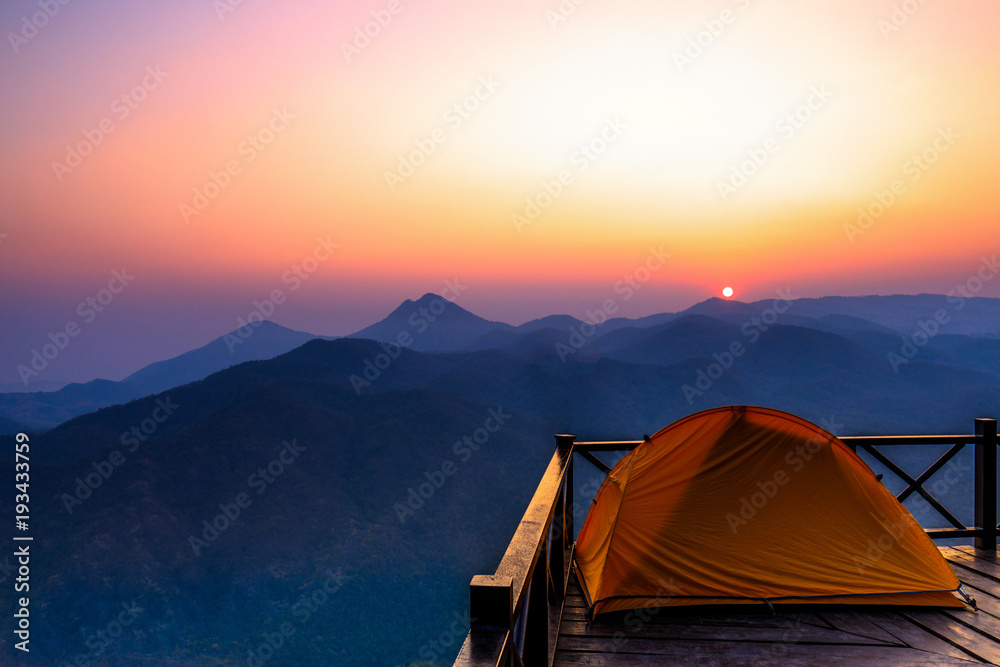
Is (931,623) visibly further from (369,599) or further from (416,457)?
(416,457)

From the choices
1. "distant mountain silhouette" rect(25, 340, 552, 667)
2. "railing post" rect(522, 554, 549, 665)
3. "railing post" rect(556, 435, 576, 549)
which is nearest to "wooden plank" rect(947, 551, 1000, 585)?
"railing post" rect(556, 435, 576, 549)

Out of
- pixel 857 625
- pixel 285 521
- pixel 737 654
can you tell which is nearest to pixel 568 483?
pixel 737 654

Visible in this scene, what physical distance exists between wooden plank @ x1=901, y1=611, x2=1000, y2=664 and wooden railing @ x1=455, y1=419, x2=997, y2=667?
62.7 inches

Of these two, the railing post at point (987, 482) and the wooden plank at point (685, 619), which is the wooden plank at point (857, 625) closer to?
the wooden plank at point (685, 619)

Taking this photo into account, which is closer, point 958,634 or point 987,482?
point 958,634

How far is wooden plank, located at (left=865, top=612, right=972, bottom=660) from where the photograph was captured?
3.59 metres

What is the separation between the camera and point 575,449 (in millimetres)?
5500

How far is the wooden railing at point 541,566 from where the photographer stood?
1.64m

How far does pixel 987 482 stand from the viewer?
18.4 feet

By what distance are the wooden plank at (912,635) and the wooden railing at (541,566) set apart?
1.66 meters

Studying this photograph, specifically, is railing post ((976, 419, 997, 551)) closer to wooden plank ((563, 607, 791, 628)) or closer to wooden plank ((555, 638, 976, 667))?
wooden plank ((555, 638, 976, 667))

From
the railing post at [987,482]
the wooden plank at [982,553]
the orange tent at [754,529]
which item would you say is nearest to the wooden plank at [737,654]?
the orange tent at [754,529]

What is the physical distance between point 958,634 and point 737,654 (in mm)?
1647

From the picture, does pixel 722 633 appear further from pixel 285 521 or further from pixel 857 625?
pixel 285 521
